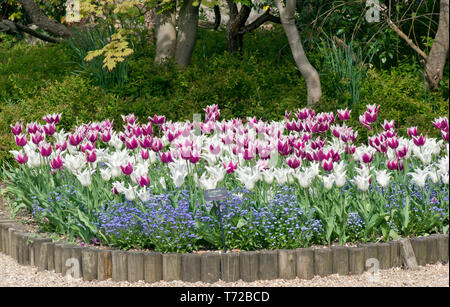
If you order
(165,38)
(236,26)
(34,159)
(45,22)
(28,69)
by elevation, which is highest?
(45,22)

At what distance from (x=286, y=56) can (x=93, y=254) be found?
693 centimetres

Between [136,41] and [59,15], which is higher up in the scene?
[59,15]

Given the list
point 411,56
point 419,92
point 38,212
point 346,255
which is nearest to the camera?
point 346,255

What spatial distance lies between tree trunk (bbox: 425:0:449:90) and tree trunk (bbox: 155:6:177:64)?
12.9ft

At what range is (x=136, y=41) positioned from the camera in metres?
11.9

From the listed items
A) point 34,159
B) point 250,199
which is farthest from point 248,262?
point 34,159

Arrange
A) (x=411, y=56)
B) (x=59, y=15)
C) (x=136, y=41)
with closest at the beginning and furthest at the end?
(x=411, y=56) < (x=136, y=41) < (x=59, y=15)

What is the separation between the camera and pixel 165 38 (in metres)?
10.6

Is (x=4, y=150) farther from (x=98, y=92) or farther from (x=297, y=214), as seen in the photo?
(x=297, y=214)

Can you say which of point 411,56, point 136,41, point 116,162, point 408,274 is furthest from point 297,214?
point 136,41

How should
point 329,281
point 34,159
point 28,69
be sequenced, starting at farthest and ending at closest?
point 28,69 < point 34,159 < point 329,281

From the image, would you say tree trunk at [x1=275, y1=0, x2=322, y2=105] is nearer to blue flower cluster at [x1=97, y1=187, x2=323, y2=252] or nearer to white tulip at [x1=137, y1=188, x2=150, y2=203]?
blue flower cluster at [x1=97, y1=187, x2=323, y2=252]

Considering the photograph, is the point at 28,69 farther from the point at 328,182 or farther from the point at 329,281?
the point at 329,281

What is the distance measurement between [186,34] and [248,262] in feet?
21.3
